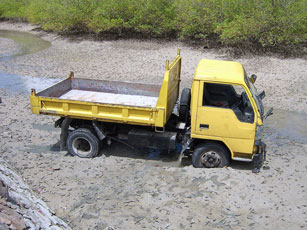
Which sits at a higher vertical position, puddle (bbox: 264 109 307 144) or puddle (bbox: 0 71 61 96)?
puddle (bbox: 0 71 61 96)

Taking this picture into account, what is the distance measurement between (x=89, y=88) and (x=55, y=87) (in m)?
1.01

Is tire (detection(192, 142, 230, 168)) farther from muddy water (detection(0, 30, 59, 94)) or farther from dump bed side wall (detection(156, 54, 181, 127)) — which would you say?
muddy water (detection(0, 30, 59, 94))

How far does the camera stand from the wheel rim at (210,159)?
24.7ft

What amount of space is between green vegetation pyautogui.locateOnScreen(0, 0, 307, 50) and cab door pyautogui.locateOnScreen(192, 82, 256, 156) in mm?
11191

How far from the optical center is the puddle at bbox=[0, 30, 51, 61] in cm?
2194

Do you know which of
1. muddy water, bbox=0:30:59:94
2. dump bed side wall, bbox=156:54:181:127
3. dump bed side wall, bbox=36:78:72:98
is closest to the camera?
dump bed side wall, bbox=156:54:181:127

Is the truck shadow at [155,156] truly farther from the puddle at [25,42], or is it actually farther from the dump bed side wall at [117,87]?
the puddle at [25,42]

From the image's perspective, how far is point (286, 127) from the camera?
33.9 feet

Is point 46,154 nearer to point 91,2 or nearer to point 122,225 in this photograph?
point 122,225

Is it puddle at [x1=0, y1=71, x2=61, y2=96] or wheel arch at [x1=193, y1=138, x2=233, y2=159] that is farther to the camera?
puddle at [x1=0, y1=71, x2=61, y2=96]

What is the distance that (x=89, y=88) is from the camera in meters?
9.55

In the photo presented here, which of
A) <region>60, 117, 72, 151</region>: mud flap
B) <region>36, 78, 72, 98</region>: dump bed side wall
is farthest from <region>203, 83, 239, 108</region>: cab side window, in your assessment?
<region>36, 78, 72, 98</region>: dump bed side wall

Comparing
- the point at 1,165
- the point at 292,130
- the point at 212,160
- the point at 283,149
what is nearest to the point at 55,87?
the point at 1,165

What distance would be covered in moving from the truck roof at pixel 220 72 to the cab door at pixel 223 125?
0.63 feet
